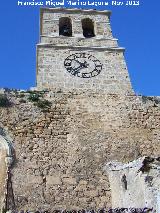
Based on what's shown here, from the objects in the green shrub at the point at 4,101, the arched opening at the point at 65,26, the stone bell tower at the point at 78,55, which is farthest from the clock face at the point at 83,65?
the green shrub at the point at 4,101

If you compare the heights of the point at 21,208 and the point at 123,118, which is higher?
the point at 123,118

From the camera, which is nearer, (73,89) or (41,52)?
(73,89)

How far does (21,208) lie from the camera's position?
28.7 ft

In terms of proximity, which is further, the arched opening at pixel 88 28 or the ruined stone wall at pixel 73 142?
the arched opening at pixel 88 28

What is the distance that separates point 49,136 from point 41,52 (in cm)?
465

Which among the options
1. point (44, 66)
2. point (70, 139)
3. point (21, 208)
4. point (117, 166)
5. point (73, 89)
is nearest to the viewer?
point (21, 208)

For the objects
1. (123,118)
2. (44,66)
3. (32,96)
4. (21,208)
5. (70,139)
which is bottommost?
(21,208)

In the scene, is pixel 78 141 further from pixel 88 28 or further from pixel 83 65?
pixel 88 28

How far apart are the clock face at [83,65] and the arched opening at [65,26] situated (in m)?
2.36

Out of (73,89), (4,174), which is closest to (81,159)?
(4,174)

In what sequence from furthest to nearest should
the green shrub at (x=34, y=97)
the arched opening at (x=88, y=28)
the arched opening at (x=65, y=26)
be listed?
the arched opening at (x=88, y=28) → the arched opening at (x=65, y=26) → the green shrub at (x=34, y=97)

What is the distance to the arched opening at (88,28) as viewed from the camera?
53.0 feet

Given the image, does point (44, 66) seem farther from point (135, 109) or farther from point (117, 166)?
point (117, 166)

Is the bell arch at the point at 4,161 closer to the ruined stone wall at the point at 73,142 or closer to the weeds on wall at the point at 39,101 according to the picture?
the ruined stone wall at the point at 73,142
